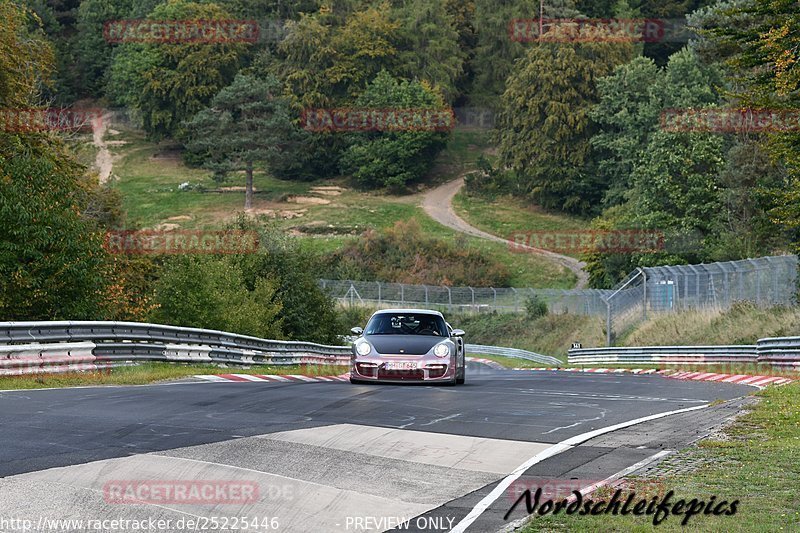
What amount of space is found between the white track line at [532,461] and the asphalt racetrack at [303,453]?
0.03 metres

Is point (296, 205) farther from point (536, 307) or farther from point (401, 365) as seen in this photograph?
point (401, 365)

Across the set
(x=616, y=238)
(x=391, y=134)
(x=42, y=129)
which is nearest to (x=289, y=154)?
(x=391, y=134)

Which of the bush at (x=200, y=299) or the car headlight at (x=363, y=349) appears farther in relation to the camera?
the bush at (x=200, y=299)

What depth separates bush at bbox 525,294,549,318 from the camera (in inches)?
2680

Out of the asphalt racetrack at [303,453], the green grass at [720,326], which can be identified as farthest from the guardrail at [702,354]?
the asphalt racetrack at [303,453]

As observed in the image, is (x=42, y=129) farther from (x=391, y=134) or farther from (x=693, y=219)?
(x=391, y=134)

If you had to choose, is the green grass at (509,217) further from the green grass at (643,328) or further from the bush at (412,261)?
the green grass at (643,328)

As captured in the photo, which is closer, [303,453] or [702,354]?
[303,453]

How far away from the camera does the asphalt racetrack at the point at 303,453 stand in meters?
8.12

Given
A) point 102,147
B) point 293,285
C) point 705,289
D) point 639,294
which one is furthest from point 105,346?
point 102,147

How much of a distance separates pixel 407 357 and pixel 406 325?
64.8 inches

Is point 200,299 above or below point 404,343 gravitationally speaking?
below

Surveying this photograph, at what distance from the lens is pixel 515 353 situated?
61094 millimetres

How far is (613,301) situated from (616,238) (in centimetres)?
2110
